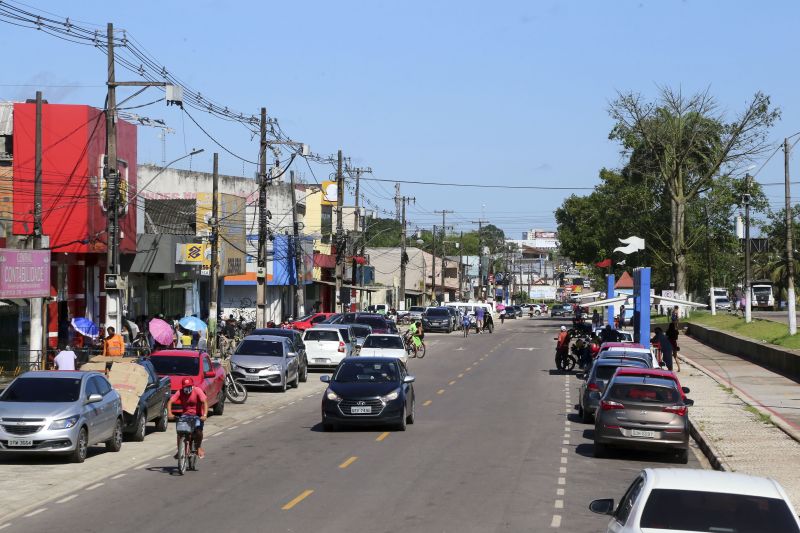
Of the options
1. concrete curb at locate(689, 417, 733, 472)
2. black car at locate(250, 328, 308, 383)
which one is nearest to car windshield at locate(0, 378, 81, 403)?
concrete curb at locate(689, 417, 733, 472)

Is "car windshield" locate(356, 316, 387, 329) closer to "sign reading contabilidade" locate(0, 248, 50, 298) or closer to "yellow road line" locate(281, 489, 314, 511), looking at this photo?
"sign reading contabilidade" locate(0, 248, 50, 298)

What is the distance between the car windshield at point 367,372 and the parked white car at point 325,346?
720 inches

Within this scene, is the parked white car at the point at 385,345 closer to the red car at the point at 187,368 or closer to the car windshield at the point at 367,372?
the red car at the point at 187,368

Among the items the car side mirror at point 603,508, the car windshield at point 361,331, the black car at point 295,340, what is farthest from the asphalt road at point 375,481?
the car windshield at point 361,331

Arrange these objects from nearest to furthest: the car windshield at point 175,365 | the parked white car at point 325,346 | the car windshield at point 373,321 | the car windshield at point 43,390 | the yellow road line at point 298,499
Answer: the yellow road line at point 298,499 → the car windshield at point 43,390 → the car windshield at point 175,365 → the parked white car at point 325,346 → the car windshield at point 373,321

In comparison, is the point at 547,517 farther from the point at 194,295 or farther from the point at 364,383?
the point at 194,295

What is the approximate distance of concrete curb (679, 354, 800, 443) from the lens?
24.3m

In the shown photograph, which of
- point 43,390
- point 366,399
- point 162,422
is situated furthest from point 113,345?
point 43,390

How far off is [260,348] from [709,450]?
17.7 m

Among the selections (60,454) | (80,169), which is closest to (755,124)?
(80,169)

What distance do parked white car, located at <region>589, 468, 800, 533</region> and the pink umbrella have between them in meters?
27.8

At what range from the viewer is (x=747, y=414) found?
92.2 ft

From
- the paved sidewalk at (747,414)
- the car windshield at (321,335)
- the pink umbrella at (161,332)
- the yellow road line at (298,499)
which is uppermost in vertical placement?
the pink umbrella at (161,332)

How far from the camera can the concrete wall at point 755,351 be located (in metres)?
39.2
